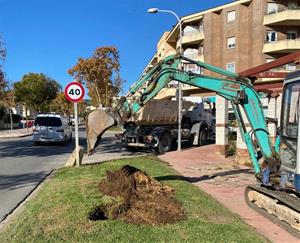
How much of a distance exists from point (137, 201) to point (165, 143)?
1493 centimetres

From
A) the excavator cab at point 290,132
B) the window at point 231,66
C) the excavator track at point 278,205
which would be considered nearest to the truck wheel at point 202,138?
the excavator track at point 278,205

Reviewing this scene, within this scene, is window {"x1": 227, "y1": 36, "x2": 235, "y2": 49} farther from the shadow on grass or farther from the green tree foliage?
the shadow on grass

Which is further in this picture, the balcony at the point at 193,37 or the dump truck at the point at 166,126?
the balcony at the point at 193,37

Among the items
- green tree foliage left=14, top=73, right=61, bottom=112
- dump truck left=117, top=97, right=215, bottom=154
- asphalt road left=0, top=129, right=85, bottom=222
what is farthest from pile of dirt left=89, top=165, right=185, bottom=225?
green tree foliage left=14, top=73, right=61, bottom=112

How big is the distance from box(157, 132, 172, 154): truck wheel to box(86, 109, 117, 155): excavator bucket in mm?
13096

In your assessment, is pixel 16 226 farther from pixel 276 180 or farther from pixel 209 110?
pixel 209 110

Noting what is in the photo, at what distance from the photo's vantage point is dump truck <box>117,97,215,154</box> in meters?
22.3

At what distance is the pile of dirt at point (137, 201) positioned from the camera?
7312 mm

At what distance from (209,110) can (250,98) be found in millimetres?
17928

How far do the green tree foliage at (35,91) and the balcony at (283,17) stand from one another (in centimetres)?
4594

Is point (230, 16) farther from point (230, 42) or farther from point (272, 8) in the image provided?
point (272, 8)

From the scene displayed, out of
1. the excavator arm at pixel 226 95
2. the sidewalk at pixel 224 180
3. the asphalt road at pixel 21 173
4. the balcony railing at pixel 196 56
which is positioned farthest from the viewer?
the balcony railing at pixel 196 56

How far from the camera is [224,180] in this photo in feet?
42.0

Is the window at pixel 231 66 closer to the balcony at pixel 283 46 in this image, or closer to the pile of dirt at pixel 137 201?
the balcony at pixel 283 46
